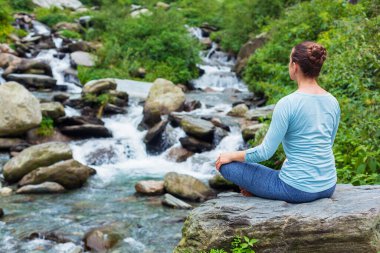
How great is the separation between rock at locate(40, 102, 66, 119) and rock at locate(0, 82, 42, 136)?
2.64 ft

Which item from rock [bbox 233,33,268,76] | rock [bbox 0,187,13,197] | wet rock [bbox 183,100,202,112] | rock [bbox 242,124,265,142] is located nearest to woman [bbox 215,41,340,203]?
rock [bbox 0,187,13,197]

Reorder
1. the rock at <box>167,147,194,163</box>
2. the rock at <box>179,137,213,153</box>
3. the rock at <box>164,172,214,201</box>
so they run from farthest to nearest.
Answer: the rock at <box>179,137,213,153</box>
the rock at <box>167,147,194,163</box>
the rock at <box>164,172,214,201</box>

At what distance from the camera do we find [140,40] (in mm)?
23906

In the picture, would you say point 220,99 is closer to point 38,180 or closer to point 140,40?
point 140,40

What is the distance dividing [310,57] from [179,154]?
8936mm

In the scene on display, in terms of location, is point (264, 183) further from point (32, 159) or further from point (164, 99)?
point (164, 99)

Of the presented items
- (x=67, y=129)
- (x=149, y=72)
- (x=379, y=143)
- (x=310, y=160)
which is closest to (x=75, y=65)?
(x=149, y=72)

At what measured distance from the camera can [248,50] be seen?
885 inches

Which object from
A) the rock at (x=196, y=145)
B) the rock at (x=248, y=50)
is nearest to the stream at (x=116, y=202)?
the rock at (x=196, y=145)

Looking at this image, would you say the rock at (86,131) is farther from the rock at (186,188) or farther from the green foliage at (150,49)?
the green foliage at (150,49)

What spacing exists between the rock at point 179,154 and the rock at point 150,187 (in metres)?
2.67

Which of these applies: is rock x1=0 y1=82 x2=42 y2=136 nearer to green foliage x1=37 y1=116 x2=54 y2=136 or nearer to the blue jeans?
green foliage x1=37 y1=116 x2=54 y2=136

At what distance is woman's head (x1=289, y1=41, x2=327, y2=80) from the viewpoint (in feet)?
11.8

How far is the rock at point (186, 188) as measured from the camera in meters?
8.99
